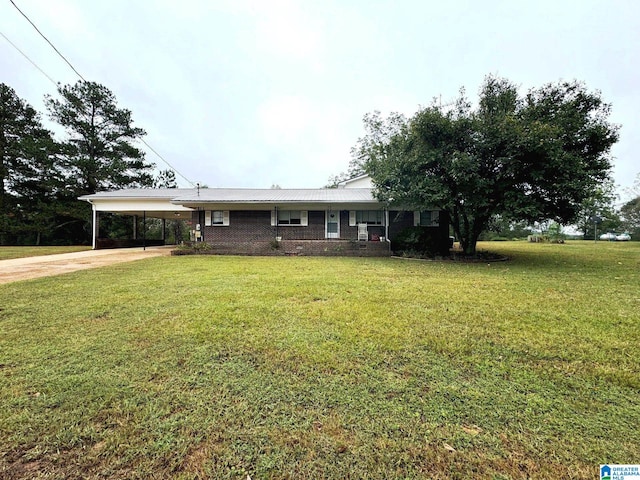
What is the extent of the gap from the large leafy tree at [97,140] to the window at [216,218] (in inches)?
546

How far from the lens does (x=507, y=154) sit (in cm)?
960

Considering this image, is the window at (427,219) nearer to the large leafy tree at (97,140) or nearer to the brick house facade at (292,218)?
the brick house facade at (292,218)

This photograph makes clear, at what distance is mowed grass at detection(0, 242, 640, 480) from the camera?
1616mm

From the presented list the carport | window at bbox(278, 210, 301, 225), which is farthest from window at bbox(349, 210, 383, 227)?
the carport

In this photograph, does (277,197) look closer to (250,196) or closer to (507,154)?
(250,196)

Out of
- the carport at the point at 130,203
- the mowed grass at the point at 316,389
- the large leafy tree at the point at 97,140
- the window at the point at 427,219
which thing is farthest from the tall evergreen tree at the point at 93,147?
the window at the point at 427,219

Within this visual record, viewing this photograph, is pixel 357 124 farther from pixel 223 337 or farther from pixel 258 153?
pixel 223 337

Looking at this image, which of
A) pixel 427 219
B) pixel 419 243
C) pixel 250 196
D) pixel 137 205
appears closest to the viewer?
pixel 419 243

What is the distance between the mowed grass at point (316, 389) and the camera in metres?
1.62

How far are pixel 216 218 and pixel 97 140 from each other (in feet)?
58.5

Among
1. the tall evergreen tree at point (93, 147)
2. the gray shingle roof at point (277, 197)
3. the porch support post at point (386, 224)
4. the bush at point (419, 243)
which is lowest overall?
the bush at point (419, 243)

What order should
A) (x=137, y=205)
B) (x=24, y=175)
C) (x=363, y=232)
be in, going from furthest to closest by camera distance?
(x=24, y=175) → (x=137, y=205) → (x=363, y=232)

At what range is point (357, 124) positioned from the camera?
3181 centimetres

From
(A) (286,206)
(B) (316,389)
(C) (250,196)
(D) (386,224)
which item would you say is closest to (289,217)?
(A) (286,206)
